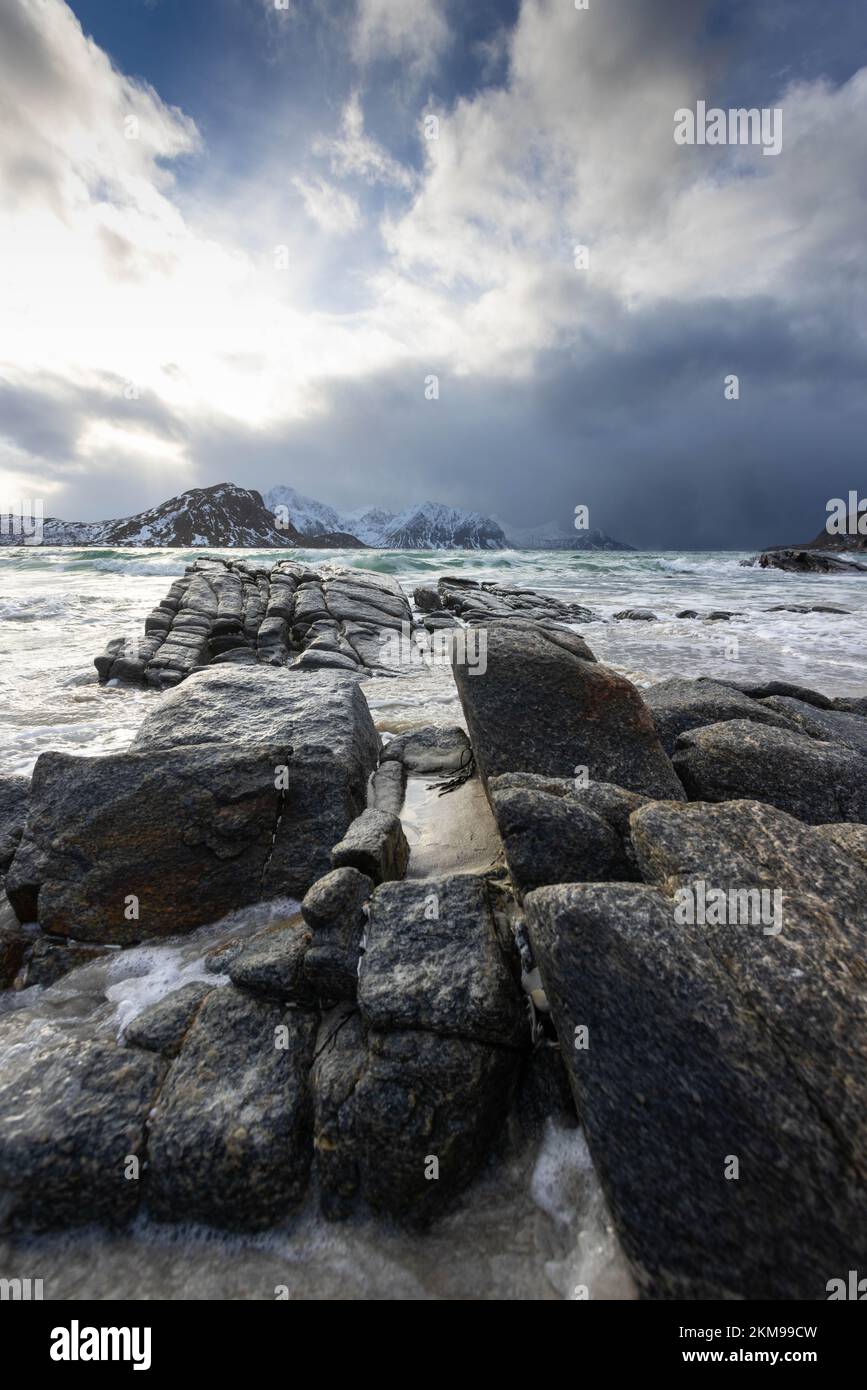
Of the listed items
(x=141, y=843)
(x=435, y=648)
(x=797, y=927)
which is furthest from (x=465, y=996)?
(x=435, y=648)

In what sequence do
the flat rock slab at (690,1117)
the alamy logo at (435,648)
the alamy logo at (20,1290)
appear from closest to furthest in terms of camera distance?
the flat rock slab at (690,1117) → the alamy logo at (20,1290) → the alamy logo at (435,648)

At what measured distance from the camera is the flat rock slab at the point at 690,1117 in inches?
112

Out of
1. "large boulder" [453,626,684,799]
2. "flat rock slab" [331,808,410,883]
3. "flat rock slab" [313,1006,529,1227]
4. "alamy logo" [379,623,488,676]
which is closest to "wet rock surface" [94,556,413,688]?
"alamy logo" [379,623,488,676]

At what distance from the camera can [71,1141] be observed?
11.7ft

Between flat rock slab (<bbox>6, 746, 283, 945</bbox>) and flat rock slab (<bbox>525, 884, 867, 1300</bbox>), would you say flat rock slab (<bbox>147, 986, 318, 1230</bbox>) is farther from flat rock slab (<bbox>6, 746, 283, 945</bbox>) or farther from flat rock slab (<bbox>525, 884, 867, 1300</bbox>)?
flat rock slab (<bbox>6, 746, 283, 945</bbox>)

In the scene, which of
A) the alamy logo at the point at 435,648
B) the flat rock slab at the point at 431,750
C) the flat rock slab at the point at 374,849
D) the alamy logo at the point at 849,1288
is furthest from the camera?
the flat rock slab at the point at 431,750

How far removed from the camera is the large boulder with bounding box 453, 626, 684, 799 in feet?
22.4

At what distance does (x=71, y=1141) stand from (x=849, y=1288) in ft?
14.0

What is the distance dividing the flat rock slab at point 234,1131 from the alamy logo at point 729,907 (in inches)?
109

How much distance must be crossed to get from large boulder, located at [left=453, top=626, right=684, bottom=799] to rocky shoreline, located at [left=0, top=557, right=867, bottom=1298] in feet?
0.18

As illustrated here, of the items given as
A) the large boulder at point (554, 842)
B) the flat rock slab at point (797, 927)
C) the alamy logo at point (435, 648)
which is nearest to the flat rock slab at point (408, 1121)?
the large boulder at point (554, 842)

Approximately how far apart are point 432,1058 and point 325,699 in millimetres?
5011

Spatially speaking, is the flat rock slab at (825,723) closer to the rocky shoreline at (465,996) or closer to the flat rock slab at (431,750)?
the rocky shoreline at (465,996)
